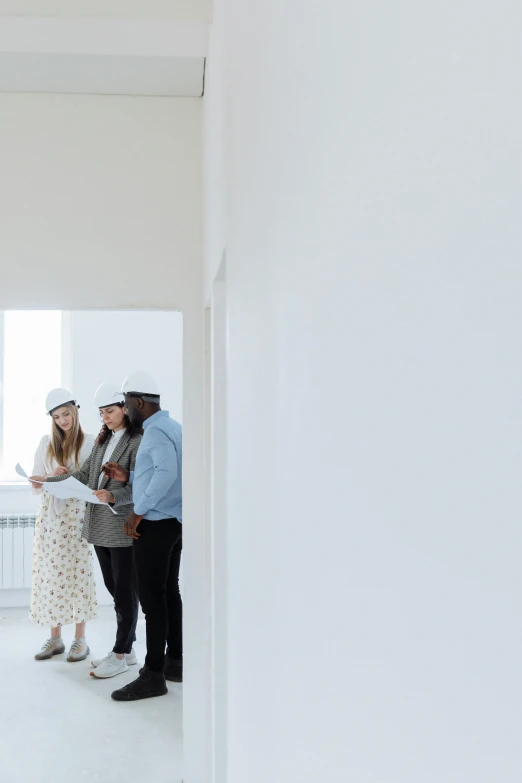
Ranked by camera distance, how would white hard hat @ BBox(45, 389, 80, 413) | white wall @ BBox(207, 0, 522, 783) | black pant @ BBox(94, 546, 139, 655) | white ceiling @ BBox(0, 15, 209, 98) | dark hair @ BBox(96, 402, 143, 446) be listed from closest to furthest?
white wall @ BBox(207, 0, 522, 783) → white ceiling @ BBox(0, 15, 209, 98) → black pant @ BBox(94, 546, 139, 655) → dark hair @ BBox(96, 402, 143, 446) → white hard hat @ BBox(45, 389, 80, 413)

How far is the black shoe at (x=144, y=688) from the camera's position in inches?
152

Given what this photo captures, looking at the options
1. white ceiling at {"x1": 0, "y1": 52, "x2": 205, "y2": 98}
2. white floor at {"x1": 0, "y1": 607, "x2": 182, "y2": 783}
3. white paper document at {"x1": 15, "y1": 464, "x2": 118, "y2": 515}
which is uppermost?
white ceiling at {"x1": 0, "y1": 52, "x2": 205, "y2": 98}

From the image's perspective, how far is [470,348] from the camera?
0.98ft

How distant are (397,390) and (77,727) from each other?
3.65 meters

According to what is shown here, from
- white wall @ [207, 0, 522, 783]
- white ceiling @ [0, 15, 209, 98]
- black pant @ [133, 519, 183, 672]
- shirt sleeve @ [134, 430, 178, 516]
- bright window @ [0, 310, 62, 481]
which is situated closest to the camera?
white wall @ [207, 0, 522, 783]

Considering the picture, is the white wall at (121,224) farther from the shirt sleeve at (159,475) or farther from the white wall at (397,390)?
the white wall at (397,390)

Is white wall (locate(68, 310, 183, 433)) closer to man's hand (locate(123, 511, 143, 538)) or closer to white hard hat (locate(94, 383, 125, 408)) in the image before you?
white hard hat (locate(94, 383, 125, 408))

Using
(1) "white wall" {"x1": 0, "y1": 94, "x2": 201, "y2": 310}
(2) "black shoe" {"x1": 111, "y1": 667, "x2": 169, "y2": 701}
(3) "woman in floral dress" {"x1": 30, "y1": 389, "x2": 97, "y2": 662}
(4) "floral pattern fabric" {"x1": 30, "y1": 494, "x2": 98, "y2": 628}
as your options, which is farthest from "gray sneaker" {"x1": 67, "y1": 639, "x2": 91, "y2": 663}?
(1) "white wall" {"x1": 0, "y1": 94, "x2": 201, "y2": 310}

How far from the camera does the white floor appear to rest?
3.12 m

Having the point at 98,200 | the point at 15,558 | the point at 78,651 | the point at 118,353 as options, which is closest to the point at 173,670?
the point at 78,651

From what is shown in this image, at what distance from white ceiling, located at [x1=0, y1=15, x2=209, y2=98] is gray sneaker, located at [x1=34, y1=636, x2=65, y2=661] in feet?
10.6

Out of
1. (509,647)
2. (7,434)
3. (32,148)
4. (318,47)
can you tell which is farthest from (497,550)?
(7,434)

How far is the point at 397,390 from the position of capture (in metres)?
0.40

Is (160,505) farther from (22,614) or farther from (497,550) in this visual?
(497,550)
